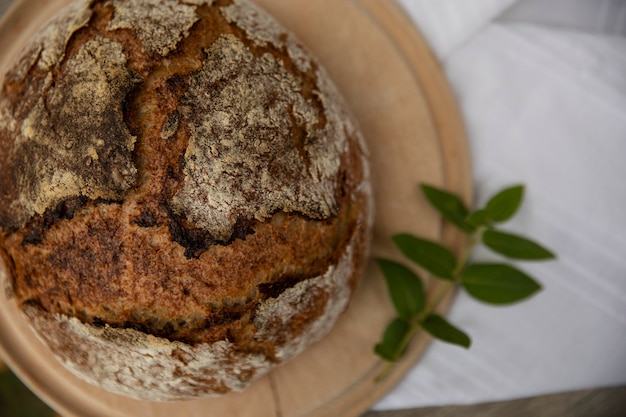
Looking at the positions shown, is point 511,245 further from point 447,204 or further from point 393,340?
point 393,340

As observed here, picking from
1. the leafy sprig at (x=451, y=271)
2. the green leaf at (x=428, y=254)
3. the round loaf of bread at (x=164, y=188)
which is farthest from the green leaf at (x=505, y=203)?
the round loaf of bread at (x=164, y=188)

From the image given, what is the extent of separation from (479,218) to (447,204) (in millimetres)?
57

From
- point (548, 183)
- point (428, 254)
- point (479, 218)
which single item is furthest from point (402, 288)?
point (548, 183)

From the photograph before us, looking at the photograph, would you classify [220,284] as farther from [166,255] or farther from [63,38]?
[63,38]

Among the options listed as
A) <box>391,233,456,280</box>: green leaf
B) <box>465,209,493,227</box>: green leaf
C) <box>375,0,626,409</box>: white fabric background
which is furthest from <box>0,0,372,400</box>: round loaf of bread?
<box>375,0,626,409</box>: white fabric background

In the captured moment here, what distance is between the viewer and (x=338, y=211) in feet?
2.26

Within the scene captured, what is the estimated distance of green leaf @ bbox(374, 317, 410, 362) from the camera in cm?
84

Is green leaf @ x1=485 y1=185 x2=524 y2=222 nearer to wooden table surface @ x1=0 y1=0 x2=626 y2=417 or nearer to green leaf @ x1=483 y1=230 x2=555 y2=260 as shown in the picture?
green leaf @ x1=483 y1=230 x2=555 y2=260

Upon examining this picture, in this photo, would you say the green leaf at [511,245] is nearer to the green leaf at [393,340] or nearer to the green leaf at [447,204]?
the green leaf at [447,204]

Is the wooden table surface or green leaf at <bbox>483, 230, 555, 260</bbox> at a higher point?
Result: green leaf at <bbox>483, 230, 555, 260</bbox>

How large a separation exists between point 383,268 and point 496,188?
10.9 inches

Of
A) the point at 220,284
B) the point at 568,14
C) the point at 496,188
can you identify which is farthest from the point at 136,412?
the point at 568,14

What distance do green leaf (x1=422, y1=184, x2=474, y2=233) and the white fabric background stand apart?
0.36 feet

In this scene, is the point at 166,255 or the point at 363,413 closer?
the point at 166,255
